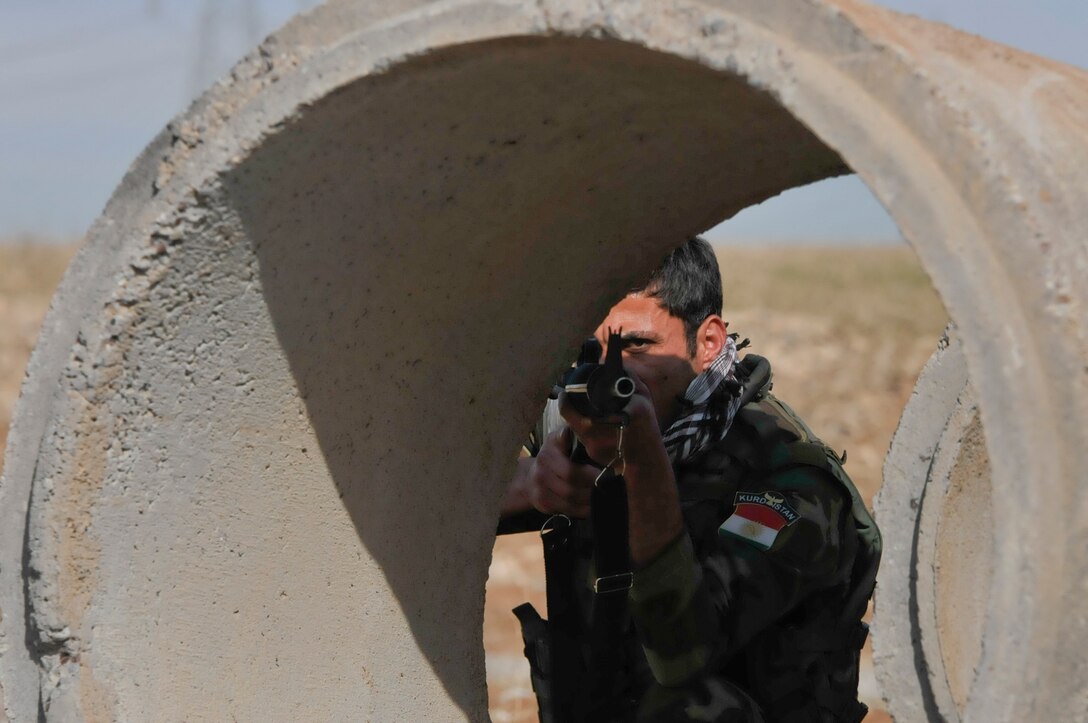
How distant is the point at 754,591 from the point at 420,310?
33.3 inches

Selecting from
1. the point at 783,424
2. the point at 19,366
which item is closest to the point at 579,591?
the point at 783,424

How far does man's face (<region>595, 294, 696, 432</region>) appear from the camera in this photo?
2732 mm

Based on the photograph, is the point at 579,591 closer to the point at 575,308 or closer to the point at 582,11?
the point at 575,308

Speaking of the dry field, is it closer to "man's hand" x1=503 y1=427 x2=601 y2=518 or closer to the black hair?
"man's hand" x1=503 y1=427 x2=601 y2=518

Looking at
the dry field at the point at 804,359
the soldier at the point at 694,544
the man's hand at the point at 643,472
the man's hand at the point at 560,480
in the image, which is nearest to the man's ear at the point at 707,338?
the soldier at the point at 694,544

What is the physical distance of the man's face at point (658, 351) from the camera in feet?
8.96

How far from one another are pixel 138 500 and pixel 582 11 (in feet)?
3.41

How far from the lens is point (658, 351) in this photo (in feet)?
8.97

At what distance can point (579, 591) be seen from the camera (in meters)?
2.91

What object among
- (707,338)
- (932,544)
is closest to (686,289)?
(707,338)

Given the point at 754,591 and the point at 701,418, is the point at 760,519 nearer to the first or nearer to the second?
the point at 754,591

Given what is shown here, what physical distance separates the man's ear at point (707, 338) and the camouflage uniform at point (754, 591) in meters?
0.16

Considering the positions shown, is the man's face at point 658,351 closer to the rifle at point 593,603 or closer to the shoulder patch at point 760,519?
the rifle at point 593,603

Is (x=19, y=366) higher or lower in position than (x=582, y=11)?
higher
